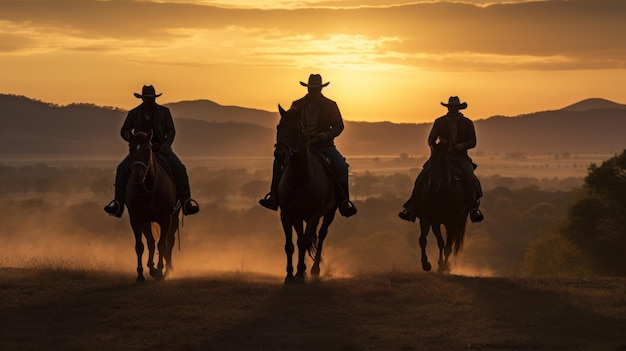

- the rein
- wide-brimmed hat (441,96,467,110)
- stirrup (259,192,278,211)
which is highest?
wide-brimmed hat (441,96,467,110)

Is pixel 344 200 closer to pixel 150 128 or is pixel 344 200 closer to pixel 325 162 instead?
pixel 325 162

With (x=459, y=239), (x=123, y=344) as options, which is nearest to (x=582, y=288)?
(x=459, y=239)

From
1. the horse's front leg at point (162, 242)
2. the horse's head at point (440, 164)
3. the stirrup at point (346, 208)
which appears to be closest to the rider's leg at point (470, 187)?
the horse's head at point (440, 164)

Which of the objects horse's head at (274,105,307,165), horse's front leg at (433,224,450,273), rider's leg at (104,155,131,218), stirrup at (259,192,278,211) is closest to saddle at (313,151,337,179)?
stirrup at (259,192,278,211)

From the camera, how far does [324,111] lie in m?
21.6

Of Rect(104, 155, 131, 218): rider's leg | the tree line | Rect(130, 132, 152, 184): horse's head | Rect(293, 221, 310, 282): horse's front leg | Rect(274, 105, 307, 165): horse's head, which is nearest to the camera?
Rect(274, 105, 307, 165): horse's head

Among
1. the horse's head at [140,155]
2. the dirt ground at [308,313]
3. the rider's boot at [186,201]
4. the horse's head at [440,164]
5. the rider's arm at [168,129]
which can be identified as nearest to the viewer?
the dirt ground at [308,313]

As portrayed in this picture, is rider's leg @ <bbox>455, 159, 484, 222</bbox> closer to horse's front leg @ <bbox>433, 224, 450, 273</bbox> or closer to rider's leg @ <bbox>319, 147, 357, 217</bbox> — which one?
horse's front leg @ <bbox>433, 224, 450, 273</bbox>

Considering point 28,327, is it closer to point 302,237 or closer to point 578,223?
point 302,237

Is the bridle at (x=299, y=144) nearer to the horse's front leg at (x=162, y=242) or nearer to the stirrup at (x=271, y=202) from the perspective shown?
the stirrup at (x=271, y=202)

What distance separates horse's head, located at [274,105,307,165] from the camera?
61.4 feet

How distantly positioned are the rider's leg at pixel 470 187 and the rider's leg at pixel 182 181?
20.8 ft

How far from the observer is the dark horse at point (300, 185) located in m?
19.0

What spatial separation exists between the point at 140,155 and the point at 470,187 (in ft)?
26.8
